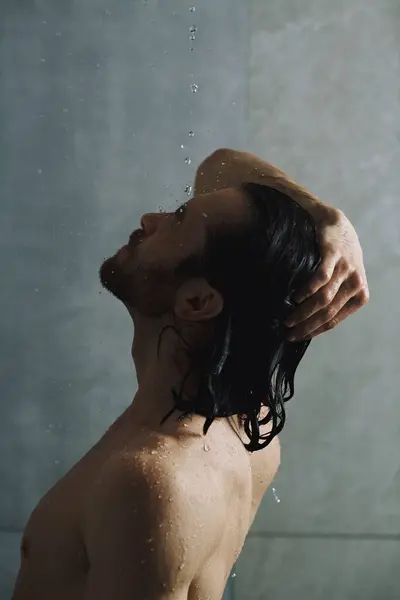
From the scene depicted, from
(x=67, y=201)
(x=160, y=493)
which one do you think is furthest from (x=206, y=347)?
(x=67, y=201)

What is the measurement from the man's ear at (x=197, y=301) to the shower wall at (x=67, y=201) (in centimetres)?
28

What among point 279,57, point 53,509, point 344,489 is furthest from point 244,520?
point 279,57

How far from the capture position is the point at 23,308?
0.95 meters

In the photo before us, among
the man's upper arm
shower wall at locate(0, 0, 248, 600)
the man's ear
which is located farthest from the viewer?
shower wall at locate(0, 0, 248, 600)

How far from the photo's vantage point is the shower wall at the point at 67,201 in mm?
951

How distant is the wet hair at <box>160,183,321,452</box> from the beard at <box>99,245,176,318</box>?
0.06ft

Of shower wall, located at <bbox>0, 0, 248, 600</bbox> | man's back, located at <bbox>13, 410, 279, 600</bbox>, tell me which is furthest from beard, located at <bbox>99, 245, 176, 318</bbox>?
shower wall, located at <bbox>0, 0, 248, 600</bbox>

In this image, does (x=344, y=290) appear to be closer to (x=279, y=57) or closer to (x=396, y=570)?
(x=279, y=57)

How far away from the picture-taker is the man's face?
71 centimetres

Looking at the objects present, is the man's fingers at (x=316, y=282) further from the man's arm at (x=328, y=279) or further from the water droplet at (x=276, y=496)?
the water droplet at (x=276, y=496)

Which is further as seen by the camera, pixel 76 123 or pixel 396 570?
pixel 396 570

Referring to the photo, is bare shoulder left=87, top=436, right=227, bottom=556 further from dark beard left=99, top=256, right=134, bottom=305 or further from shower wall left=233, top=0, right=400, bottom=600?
shower wall left=233, top=0, right=400, bottom=600

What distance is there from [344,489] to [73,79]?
2.35 ft

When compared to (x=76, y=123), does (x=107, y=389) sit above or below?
below
